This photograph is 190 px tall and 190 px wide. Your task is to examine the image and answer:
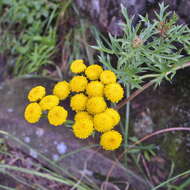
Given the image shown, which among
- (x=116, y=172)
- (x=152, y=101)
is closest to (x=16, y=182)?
(x=116, y=172)

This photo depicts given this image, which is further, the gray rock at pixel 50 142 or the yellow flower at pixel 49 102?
the gray rock at pixel 50 142

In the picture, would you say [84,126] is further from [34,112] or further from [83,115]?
[34,112]

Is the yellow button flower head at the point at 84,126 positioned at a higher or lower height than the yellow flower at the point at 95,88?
lower

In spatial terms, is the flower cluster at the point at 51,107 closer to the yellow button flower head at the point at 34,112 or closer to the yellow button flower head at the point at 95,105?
the yellow button flower head at the point at 34,112

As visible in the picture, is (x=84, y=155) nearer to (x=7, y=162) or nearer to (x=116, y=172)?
(x=116, y=172)

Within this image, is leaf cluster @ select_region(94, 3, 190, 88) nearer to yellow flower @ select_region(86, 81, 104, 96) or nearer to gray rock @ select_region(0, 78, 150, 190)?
yellow flower @ select_region(86, 81, 104, 96)

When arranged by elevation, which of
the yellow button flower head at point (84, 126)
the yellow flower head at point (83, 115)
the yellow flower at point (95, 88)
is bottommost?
the yellow button flower head at point (84, 126)

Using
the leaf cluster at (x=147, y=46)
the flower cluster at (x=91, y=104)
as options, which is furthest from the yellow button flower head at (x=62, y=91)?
the leaf cluster at (x=147, y=46)

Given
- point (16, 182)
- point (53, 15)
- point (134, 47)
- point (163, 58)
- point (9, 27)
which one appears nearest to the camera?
point (134, 47)
